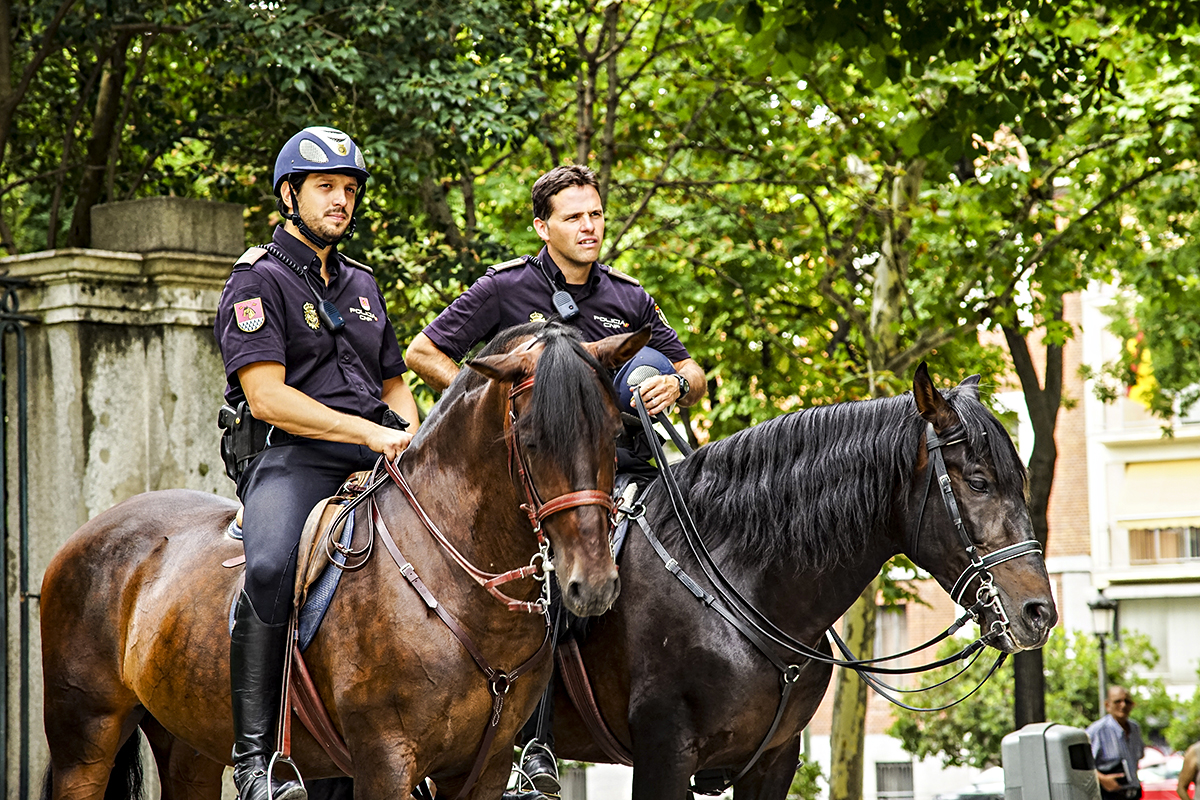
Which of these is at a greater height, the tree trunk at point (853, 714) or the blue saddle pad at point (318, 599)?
the blue saddle pad at point (318, 599)

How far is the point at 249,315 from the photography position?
4.41 m

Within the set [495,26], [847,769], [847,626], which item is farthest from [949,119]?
[847,769]

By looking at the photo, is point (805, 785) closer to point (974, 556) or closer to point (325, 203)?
point (974, 556)

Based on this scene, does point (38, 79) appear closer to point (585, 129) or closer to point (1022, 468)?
point (585, 129)

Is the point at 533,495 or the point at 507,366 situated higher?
the point at 507,366

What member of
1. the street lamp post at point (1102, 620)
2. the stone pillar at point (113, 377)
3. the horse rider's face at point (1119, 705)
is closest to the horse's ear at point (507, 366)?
the stone pillar at point (113, 377)

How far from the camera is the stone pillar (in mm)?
7254

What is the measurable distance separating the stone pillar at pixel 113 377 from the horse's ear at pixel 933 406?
421 centimetres

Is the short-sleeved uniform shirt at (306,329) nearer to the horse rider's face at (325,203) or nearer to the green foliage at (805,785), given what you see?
the horse rider's face at (325,203)

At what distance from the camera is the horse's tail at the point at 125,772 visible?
561 cm

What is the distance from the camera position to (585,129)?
13.1 metres

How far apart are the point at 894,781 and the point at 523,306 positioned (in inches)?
1372

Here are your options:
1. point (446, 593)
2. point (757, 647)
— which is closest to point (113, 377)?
point (446, 593)

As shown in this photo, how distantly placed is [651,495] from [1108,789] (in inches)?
387
